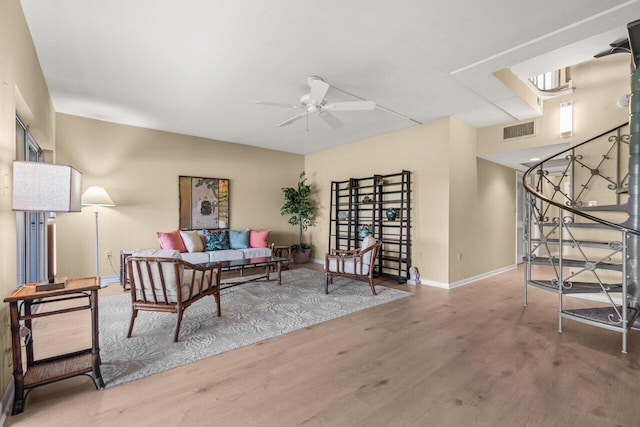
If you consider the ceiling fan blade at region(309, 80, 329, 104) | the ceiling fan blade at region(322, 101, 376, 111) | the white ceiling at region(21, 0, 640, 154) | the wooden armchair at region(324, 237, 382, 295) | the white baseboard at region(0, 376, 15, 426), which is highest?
the white ceiling at region(21, 0, 640, 154)

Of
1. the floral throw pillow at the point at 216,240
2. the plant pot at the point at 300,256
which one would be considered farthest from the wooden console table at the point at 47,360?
the plant pot at the point at 300,256

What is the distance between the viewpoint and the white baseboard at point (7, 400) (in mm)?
1695

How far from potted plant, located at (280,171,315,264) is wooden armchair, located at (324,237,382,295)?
268cm

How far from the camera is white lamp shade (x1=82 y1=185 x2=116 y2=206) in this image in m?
4.62

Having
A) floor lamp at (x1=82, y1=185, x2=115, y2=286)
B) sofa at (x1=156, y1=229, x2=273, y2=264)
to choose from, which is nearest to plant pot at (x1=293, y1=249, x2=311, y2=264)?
sofa at (x1=156, y1=229, x2=273, y2=264)

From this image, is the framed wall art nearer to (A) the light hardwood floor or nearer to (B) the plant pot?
(B) the plant pot

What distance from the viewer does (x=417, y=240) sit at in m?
5.35

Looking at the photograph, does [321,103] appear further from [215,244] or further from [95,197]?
[95,197]

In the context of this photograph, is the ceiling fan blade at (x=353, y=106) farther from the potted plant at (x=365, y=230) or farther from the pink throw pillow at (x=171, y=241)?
the pink throw pillow at (x=171, y=241)

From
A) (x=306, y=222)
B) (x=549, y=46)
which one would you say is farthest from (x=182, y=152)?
(x=549, y=46)

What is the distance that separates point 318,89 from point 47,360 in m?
3.36

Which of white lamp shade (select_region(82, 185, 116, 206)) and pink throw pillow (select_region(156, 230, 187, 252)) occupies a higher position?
white lamp shade (select_region(82, 185, 116, 206))

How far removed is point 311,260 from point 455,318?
459 centimetres

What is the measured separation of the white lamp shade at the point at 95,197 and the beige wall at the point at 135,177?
579 mm
